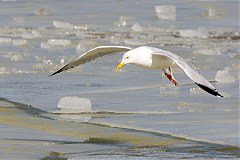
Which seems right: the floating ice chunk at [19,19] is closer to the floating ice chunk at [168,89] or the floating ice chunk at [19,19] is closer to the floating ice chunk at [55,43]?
the floating ice chunk at [55,43]

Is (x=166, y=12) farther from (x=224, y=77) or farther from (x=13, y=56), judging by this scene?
(x=224, y=77)

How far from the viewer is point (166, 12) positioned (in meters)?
20.3

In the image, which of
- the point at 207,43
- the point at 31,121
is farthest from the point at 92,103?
the point at 207,43

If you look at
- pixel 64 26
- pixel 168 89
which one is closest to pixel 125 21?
pixel 64 26

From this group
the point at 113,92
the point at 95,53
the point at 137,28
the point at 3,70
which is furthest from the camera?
the point at 137,28

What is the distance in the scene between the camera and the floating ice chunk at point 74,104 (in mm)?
10219

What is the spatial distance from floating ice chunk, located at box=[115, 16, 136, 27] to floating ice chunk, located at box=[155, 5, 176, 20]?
2.54 ft

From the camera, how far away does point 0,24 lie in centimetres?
1809

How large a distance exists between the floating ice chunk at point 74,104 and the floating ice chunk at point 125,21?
329 inches

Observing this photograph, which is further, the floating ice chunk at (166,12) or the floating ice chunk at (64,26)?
the floating ice chunk at (166,12)

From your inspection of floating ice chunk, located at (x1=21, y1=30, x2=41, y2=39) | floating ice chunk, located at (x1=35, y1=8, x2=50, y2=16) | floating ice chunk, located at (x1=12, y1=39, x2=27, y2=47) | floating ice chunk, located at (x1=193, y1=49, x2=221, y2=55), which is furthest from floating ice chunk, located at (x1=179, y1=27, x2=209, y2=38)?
floating ice chunk, located at (x1=35, y1=8, x2=50, y2=16)

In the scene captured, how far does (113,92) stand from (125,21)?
796 cm

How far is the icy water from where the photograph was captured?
8.54 m

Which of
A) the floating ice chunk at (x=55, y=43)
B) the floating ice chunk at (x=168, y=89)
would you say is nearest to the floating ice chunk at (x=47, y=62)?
the floating ice chunk at (x=55, y=43)
